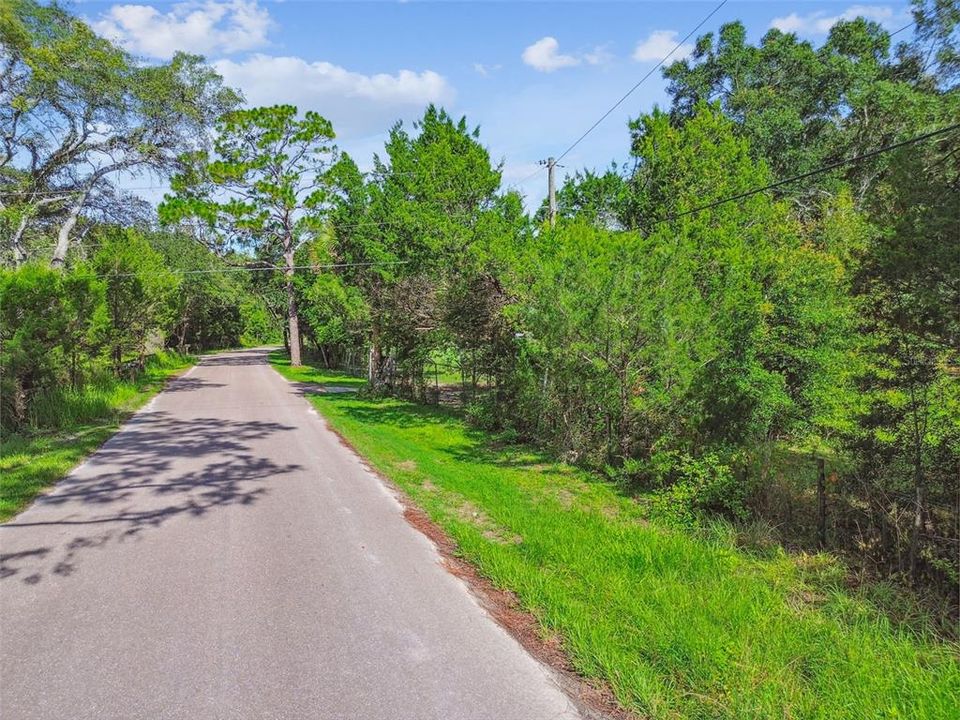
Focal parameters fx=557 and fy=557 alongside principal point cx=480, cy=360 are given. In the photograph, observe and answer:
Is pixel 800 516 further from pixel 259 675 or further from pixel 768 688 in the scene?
pixel 259 675

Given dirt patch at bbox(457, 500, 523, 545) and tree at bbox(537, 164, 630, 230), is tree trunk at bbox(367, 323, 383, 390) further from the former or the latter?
dirt patch at bbox(457, 500, 523, 545)

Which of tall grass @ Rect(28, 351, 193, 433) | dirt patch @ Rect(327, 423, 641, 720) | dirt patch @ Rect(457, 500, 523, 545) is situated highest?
tall grass @ Rect(28, 351, 193, 433)

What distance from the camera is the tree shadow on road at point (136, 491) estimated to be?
221 inches

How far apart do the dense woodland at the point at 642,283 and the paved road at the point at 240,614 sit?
4244 millimetres

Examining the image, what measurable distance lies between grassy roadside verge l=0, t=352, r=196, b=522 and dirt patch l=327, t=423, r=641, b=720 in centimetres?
515

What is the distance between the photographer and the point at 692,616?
429 cm

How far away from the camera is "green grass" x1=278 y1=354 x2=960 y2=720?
133 inches

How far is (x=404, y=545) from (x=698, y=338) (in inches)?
216

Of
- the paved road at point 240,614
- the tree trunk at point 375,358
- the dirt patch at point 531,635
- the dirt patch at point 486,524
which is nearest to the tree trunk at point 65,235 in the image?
the tree trunk at point 375,358

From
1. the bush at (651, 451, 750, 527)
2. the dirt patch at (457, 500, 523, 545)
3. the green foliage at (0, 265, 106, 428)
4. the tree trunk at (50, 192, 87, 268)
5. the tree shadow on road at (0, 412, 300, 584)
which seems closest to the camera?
the tree shadow on road at (0, 412, 300, 584)

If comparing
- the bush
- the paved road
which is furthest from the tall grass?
the bush

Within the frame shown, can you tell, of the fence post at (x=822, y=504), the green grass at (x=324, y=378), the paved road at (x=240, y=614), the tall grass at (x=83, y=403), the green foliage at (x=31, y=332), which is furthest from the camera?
the green grass at (x=324, y=378)

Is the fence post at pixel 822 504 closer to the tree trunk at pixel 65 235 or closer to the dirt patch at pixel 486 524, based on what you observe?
the dirt patch at pixel 486 524

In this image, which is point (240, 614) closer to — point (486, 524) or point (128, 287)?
point (486, 524)
